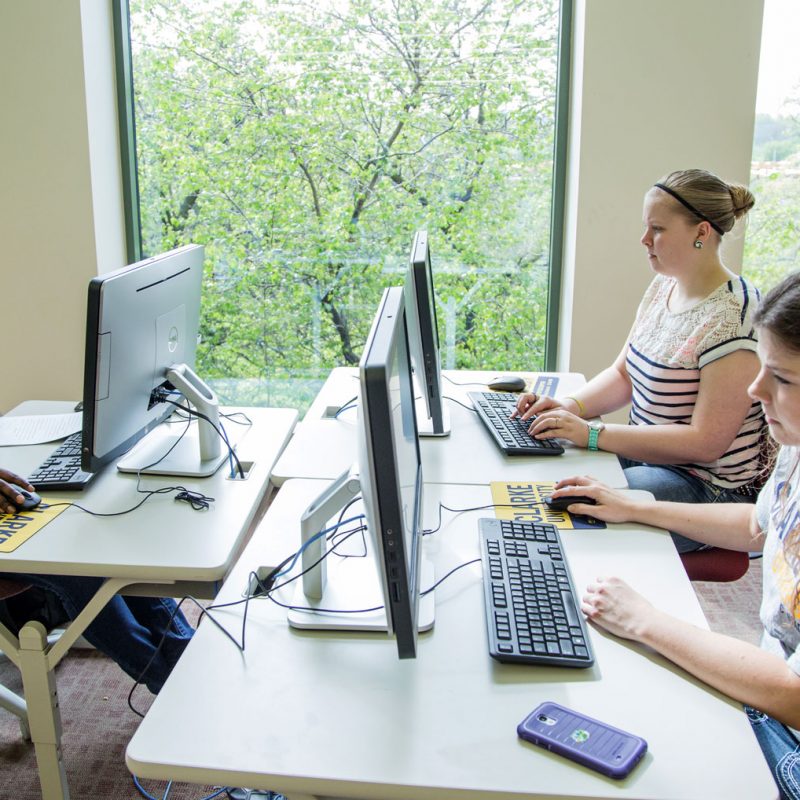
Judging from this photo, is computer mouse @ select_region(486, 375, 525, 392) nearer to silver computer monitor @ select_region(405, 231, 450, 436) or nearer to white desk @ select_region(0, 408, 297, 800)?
silver computer monitor @ select_region(405, 231, 450, 436)

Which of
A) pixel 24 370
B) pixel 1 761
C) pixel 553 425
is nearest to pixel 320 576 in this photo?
pixel 553 425

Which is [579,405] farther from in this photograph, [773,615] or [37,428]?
[37,428]

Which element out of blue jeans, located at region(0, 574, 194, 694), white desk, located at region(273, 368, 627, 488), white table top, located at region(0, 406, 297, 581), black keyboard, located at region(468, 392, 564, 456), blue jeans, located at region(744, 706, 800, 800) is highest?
black keyboard, located at region(468, 392, 564, 456)

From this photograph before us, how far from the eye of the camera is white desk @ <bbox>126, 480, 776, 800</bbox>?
1.01 meters

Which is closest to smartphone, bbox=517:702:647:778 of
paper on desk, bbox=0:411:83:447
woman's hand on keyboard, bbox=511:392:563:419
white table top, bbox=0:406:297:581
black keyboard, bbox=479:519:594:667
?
black keyboard, bbox=479:519:594:667

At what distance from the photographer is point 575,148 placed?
311cm

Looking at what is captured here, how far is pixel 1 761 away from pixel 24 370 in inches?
65.4

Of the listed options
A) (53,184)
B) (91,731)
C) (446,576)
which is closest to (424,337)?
(446,576)

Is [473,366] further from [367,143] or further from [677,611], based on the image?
[677,611]

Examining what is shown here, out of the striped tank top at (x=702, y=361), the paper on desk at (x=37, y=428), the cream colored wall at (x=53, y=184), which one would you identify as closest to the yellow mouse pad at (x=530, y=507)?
the striped tank top at (x=702, y=361)

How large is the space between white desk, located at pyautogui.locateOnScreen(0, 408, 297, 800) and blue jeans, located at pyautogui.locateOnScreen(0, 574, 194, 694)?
0.13 metres

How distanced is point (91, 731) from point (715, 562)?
1.54m

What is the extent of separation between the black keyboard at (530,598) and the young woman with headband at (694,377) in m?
0.56

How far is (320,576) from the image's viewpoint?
1.36m
